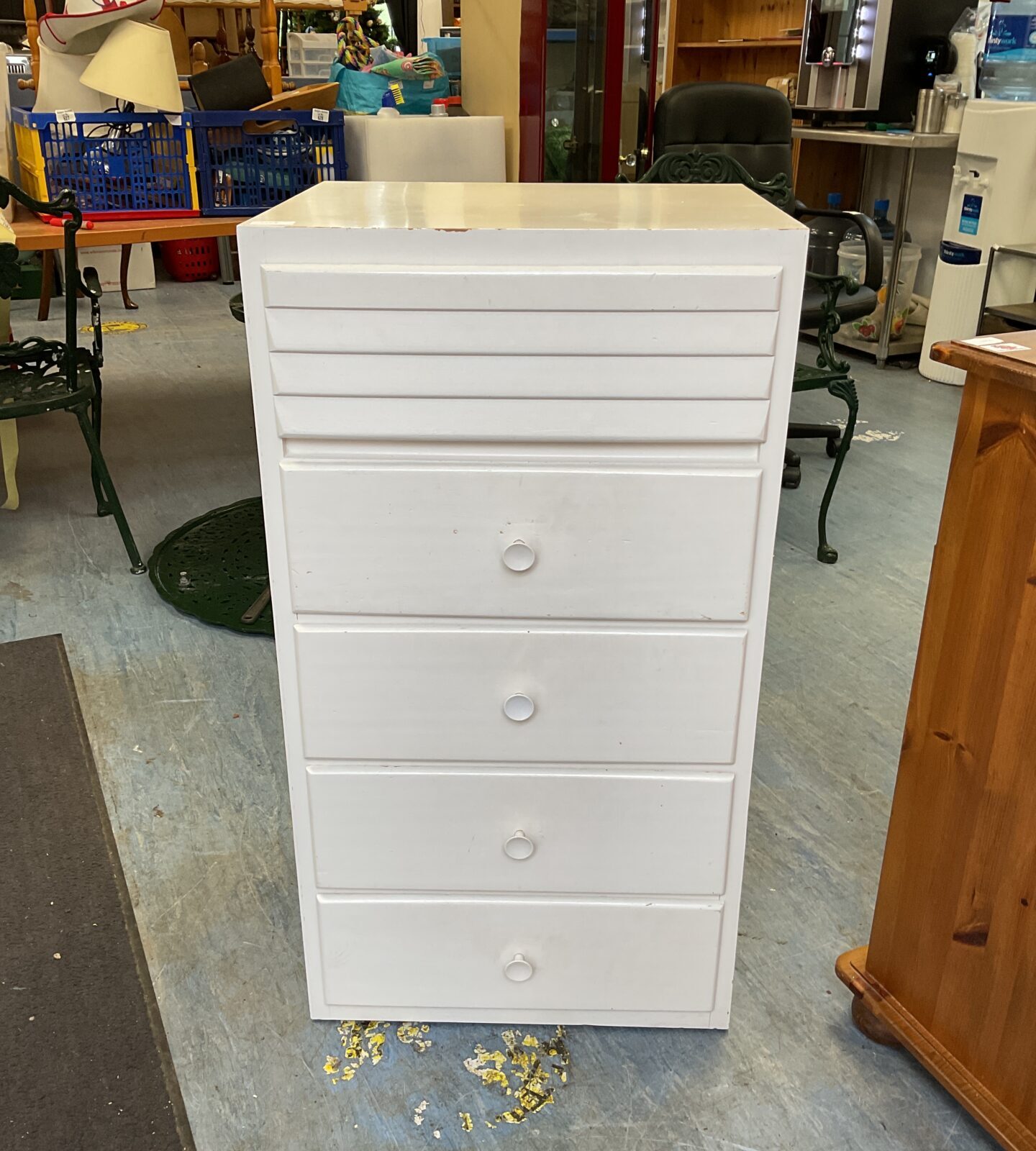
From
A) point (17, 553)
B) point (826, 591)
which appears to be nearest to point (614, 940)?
point (826, 591)

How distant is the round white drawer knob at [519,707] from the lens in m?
1.13

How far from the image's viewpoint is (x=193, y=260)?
5.69 metres

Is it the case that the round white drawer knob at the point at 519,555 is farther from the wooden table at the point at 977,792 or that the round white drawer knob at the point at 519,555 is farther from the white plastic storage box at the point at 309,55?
the white plastic storage box at the point at 309,55

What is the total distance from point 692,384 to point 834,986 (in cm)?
88

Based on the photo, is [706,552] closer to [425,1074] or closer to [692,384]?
[692,384]

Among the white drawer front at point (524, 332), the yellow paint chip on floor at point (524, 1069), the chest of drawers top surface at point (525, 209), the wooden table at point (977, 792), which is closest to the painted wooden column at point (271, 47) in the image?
the chest of drawers top surface at point (525, 209)

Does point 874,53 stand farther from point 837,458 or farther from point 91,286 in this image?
point 91,286

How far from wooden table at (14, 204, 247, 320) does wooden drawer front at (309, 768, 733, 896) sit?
5.10 feet

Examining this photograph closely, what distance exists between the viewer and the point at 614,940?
1.26 m

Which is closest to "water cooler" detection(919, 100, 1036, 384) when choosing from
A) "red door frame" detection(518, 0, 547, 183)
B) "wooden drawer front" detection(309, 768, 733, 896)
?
"red door frame" detection(518, 0, 547, 183)

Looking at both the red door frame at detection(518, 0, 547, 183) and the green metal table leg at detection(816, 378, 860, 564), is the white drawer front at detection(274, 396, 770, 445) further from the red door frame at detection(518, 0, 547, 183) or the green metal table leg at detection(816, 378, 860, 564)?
the red door frame at detection(518, 0, 547, 183)

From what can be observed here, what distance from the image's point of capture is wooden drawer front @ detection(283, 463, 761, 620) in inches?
40.9

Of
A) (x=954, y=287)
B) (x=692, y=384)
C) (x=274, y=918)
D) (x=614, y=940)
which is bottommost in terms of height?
(x=274, y=918)

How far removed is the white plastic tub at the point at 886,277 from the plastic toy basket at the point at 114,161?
272cm
